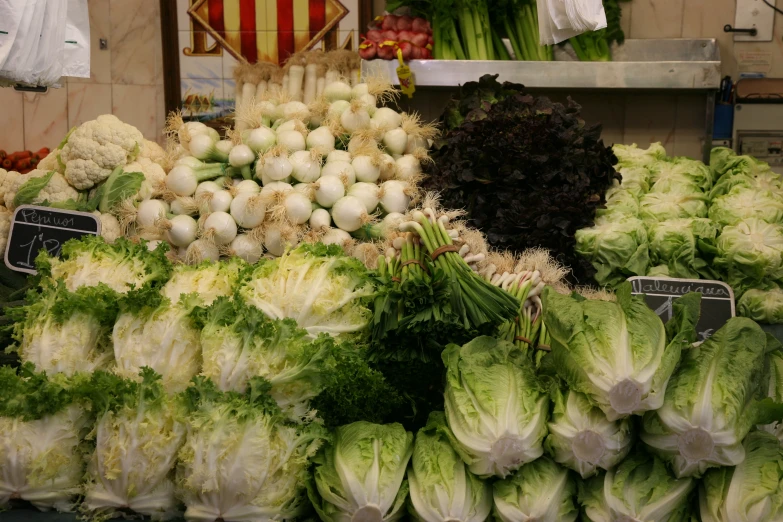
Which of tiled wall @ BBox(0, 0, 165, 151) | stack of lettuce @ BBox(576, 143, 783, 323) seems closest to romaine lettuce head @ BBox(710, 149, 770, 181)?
stack of lettuce @ BBox(576, 143, 783, 323)

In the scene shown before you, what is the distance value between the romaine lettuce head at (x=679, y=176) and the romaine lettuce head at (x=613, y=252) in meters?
0.73

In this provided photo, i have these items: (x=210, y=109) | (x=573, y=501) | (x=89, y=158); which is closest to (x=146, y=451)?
(x=573, y=501)

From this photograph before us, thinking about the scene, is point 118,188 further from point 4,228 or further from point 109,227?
point 4,228

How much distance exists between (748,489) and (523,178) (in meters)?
1.68

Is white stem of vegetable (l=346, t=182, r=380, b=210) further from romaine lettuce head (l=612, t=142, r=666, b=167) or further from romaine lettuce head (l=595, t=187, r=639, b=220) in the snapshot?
romaine lettuce head (l=612, t=142, r=666, b=167)

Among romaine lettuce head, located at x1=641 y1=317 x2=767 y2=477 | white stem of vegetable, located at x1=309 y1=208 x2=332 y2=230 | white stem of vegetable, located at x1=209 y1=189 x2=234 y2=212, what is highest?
white stem of vegetable, located at x1=209 y1=189 x2=234 y2=212

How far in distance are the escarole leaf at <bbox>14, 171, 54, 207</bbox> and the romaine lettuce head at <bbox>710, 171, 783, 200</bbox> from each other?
351 cm

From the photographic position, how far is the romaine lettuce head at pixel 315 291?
7.45ft

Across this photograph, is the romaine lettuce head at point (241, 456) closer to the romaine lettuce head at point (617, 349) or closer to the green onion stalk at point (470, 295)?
the green onion stalk at point (470, 295)

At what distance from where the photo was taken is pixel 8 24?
2838mm

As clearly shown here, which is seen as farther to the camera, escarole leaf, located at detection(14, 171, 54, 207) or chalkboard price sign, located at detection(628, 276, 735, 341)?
escarole leaf, located at detection(14, 171, 54, 207)

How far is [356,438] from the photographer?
2072 mm

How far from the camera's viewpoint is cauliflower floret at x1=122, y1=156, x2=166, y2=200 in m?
3.47

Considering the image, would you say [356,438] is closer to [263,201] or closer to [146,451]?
[146,451]
